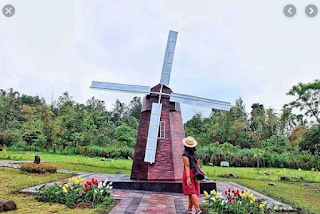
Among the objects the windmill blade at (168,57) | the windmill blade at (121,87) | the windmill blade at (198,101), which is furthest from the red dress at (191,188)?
the windmill blade at (168,57)

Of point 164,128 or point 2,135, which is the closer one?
point 164,128

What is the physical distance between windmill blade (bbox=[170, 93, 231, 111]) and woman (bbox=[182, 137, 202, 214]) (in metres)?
2.63

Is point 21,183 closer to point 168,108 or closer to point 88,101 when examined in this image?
point 168,108

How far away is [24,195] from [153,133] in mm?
2972

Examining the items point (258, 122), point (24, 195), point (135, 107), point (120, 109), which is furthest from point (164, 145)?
point (120, 109)

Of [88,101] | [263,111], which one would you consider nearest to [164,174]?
[263,111]

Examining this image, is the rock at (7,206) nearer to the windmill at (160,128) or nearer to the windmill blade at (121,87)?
the windmill at (160,128)

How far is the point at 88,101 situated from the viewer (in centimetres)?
2609

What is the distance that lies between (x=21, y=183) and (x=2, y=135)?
44.6 feet

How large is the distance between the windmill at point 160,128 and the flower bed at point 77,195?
1.91 meters

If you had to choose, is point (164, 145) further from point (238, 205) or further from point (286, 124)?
point (286, 124)

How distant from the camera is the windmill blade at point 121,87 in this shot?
7.15m

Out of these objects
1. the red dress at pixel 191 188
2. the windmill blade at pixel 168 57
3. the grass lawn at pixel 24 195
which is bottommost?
the grass lawn at pixel 24 195

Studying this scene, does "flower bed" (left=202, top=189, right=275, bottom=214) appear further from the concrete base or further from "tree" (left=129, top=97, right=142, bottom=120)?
"tree" (left=129, top=97, right=142, bottom=120)
